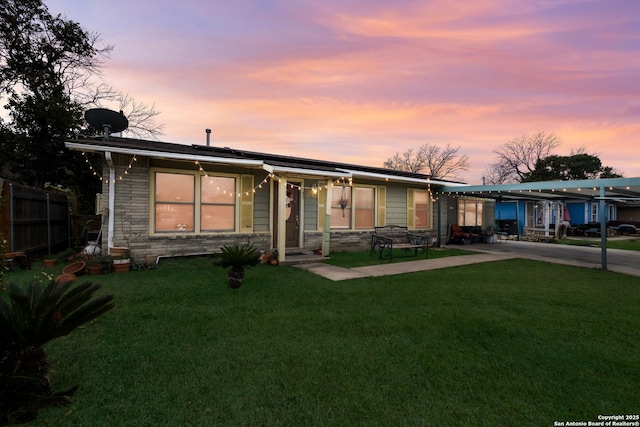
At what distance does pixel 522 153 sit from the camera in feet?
109

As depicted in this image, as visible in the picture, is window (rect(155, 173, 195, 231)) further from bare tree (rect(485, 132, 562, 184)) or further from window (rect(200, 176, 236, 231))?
bare tree (rect(485, 132, 562, 184))

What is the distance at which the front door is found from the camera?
30.0 ft

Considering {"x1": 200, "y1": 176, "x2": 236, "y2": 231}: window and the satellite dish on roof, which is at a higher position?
the satellite dish on roof

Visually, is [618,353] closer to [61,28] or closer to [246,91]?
[246,91]

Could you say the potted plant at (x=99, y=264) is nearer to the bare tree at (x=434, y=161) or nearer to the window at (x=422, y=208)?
the window at (x=422, y=208)

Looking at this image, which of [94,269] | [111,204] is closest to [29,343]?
[94,269]

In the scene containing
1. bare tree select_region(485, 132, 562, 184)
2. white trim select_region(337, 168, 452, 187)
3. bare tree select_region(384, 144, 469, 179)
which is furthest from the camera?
bare tree select_region(384, 144, 469, 179)

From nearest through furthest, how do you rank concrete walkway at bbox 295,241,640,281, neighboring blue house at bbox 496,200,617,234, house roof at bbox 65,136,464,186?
house roof at bbox 65,136,464,186 < concrete walkway at bbox 295,241,640,281 < neighboring blue house at bbox 496,200,617,234

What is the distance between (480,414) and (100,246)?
28.8 ft

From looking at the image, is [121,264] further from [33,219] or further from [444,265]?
[444,265]

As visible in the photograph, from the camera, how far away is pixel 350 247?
10.3 m

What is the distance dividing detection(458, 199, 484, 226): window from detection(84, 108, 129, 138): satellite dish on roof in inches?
538

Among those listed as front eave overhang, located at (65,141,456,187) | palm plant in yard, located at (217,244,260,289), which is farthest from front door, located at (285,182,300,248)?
palm plant in yard, located at (217,244,260,289)

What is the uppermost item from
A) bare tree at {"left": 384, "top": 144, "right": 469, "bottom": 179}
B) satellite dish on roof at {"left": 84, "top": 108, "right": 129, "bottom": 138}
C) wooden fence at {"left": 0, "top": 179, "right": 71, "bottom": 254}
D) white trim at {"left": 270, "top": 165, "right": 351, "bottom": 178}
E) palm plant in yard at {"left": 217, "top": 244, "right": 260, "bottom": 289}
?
bare tree at {"left": 384, "top": 144, "right": 469, "bottom": 179}
